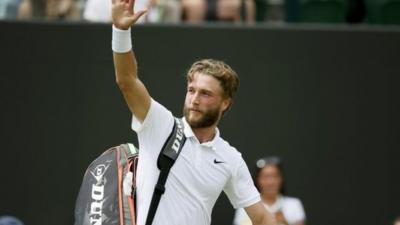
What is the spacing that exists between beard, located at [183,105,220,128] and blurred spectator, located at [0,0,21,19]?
4.44 m

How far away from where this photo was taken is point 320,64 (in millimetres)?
7875

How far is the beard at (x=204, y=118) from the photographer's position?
13.8 ft

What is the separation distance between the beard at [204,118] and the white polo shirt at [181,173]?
0.03m

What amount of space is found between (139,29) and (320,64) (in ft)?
5.08

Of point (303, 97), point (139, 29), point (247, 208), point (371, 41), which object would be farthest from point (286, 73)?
point (247, 208)

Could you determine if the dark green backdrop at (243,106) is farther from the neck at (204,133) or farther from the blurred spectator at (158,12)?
the neck at (204,133)

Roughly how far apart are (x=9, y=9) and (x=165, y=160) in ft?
15.5

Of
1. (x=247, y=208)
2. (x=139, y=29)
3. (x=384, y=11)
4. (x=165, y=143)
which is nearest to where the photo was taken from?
(x=165, y=143)

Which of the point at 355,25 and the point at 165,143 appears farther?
the point at 355,25

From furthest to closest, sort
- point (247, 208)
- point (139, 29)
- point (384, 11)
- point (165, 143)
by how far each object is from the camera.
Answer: point (384, 11)
point (139, 29)
point (247, 208)
point (165, 143)

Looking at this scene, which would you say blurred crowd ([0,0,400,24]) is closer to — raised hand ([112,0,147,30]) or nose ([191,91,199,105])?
nose ([191,91,199,105])

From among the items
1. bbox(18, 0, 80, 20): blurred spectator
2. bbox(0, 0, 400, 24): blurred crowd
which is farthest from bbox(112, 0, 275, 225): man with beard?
bbox(18, 0, 80, 20): blurred spectator

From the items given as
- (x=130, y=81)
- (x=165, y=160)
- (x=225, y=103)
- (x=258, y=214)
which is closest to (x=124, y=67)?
(x=130, y=81)

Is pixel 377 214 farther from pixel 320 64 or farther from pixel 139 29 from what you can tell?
pixel 139 29
